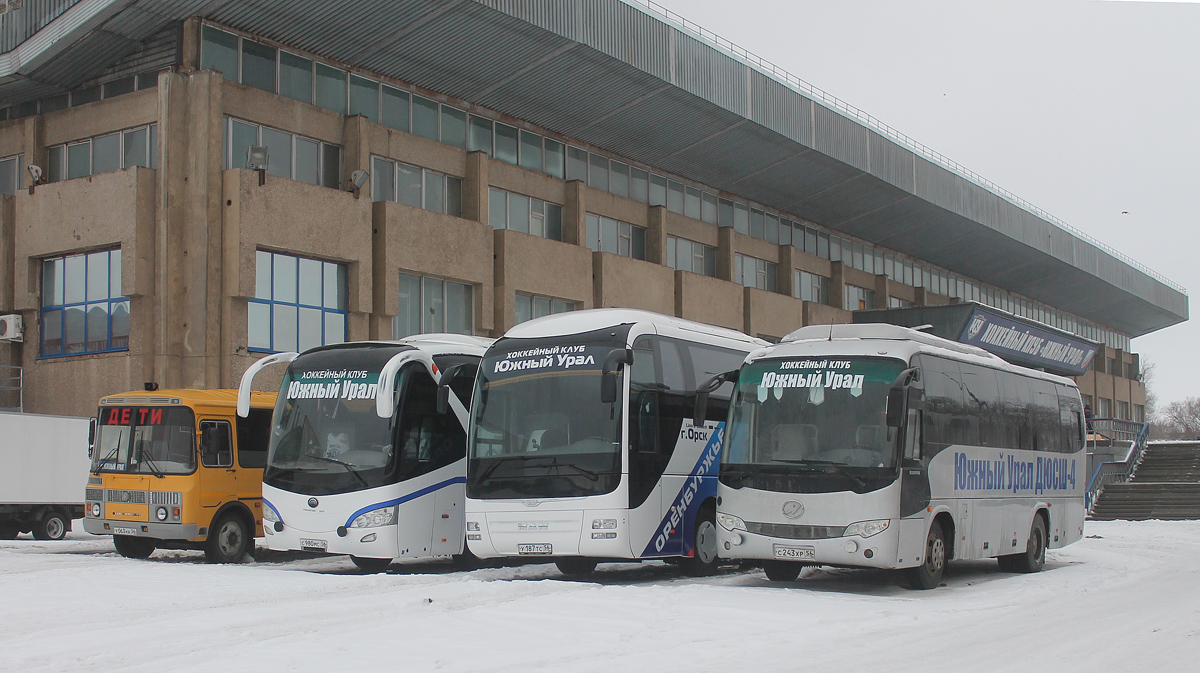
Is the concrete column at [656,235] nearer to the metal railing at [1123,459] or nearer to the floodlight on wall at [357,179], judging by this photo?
the floodlight on wall at [357,179]

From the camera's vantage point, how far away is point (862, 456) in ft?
44.1

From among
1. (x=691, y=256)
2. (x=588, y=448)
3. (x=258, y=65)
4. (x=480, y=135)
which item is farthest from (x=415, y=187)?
(x=588, y=448)

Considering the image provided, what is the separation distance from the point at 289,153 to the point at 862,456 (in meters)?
18.5

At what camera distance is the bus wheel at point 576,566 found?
15.4 meters

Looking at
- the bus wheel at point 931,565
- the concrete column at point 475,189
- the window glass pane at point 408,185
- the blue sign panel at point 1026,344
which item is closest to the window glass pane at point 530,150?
the concrete column at point 475,189

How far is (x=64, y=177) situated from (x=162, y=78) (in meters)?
4.66

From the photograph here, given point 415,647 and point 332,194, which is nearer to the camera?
point 415,647

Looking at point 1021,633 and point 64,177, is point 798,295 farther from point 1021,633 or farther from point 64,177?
point 1021,633

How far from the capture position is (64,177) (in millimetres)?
28297

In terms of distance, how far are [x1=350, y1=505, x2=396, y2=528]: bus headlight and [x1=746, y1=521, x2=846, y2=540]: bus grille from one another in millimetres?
4734

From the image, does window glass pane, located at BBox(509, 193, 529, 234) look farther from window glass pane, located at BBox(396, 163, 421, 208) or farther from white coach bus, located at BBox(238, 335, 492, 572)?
white coach bus, located at BBox(238, 335, 492, 572)

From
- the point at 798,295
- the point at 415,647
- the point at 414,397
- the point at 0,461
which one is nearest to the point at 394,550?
the point at 414,397

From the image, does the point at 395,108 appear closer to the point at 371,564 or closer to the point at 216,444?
the point at 216,444

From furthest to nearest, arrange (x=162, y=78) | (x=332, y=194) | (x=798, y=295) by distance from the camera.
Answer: (x=798, y=295), (x=332, y=194), (x=162, y=78)
